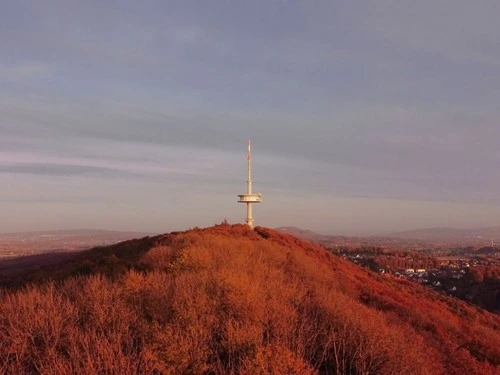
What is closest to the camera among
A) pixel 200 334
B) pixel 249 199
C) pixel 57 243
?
pixel 200 334

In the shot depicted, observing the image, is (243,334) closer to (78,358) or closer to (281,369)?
(281,369)

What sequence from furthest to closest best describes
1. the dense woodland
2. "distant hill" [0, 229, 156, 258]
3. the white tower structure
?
"distant hill" [0, 229, 156, 258] < the white tower structure < the dense woodland

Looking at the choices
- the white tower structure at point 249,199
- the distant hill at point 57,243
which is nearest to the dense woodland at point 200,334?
the white tower structure at point 249,199

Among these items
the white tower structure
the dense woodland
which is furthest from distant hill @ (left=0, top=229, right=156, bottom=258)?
the dense woodland

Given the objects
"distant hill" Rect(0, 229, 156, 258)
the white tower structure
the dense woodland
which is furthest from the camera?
"distant hill" Rect(0, 229, 156, 258)

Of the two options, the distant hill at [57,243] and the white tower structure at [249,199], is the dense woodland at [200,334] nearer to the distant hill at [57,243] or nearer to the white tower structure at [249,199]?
the white tower structure at [249,199]

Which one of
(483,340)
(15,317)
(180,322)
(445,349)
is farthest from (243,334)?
(483,340)

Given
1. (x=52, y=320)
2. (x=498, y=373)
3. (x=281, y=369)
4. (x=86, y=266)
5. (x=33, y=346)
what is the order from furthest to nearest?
(x=86, y=266) < (x=498, y=373) < (x=52, y=320) < (x=33, y=346) < (x=281, y=369)

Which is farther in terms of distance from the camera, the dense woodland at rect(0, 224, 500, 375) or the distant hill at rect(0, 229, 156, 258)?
the distant hill at rect(0, 229, 156, 258)

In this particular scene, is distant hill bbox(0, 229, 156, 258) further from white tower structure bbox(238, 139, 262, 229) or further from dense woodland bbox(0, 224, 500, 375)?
dense woodland bbox(0, 224, 500, 375)

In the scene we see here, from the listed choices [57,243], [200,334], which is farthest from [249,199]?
[57,243]

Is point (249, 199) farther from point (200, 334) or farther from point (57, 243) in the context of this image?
point (57, 243)
